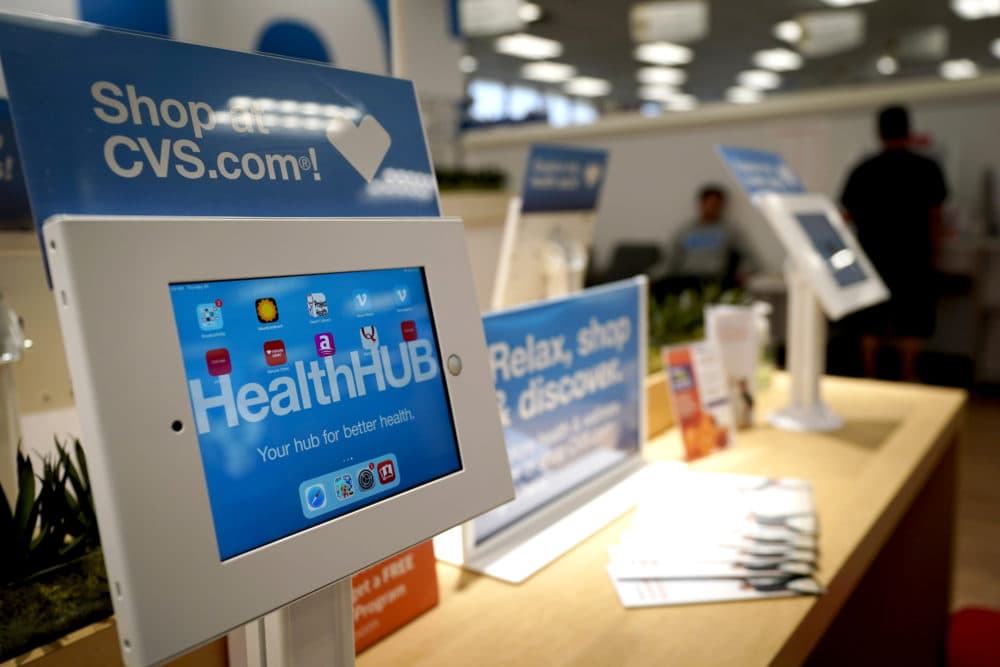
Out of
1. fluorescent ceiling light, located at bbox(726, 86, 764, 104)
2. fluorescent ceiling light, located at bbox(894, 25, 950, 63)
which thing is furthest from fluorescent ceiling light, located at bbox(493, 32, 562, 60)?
fluorescent ceiling light, located at bbox(726, 86, 764, 104)

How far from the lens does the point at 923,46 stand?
9.81 m

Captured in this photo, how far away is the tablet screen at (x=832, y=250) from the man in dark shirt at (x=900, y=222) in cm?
289

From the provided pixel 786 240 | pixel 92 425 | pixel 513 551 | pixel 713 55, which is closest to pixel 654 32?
pixel 713 55

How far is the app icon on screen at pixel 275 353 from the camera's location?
59 cm

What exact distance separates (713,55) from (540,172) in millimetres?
10607

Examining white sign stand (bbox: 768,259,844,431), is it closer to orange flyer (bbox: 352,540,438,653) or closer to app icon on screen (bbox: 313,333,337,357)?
orange flyer (bbox: 352,540,438,653)

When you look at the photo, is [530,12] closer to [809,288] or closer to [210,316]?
[809,288]

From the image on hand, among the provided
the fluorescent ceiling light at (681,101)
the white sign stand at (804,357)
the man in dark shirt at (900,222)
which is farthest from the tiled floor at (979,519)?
the fluorescent ceiling light at (681,101)

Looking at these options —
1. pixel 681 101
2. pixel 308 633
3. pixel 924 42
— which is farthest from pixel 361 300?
pixel 681 101

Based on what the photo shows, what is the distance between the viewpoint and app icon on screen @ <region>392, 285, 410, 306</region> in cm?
68

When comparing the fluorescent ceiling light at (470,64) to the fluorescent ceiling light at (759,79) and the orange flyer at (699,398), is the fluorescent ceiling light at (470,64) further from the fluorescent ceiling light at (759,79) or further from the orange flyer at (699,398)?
the orange flyer at (699,398)

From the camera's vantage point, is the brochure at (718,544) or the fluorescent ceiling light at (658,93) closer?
the brochure at (718,544)

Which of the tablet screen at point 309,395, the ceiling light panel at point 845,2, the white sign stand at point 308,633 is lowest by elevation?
the white sign stand at point 308,633

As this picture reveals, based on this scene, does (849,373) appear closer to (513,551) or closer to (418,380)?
(513,551)
